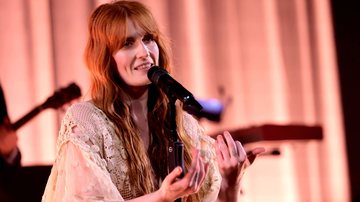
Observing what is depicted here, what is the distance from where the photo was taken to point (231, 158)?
1.73 m

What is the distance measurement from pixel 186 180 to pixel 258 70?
119 inches

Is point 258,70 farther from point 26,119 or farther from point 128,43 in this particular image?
point 128,43

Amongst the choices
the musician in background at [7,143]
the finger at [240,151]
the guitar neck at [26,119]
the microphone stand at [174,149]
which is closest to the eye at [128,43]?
the microphone stand at [174,149]

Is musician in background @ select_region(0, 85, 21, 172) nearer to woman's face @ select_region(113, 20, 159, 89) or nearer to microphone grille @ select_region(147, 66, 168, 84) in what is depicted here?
woman's face @ select_region(113, 20, 159, 89)

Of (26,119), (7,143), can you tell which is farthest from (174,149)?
(26,119)

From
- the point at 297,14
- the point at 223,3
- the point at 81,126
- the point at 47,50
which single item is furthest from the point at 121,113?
the point at 297,14

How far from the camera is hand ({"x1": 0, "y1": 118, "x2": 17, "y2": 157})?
9.25 ft

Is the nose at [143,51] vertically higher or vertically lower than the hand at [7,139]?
higher

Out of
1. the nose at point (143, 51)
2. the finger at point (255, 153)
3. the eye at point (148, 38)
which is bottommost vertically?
the finger at point (255, 153)

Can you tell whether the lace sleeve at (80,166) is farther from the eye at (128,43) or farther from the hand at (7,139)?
the hand at (7,139)

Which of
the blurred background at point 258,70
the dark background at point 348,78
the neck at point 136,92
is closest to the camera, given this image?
the neck at point 136,92

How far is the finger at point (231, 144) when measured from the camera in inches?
67.1

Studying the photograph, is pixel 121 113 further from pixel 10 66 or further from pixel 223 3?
pixel 223 3

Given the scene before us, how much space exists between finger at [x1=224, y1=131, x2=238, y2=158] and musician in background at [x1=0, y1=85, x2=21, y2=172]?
1295mm
